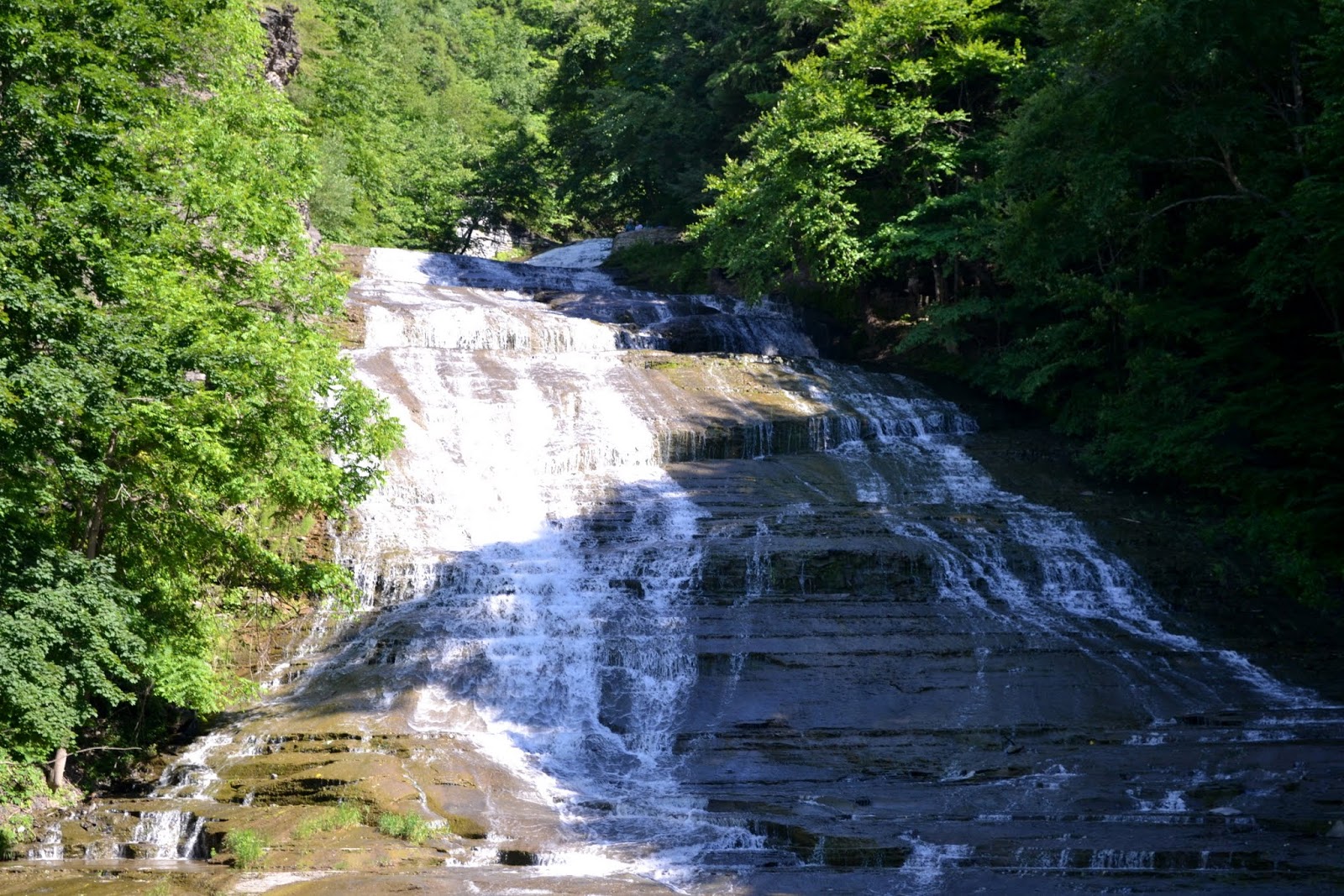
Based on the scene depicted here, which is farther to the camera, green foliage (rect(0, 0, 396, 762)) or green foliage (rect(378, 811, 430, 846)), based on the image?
green foliage (rect(378, 811, 430, 846))

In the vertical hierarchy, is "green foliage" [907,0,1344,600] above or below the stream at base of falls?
above

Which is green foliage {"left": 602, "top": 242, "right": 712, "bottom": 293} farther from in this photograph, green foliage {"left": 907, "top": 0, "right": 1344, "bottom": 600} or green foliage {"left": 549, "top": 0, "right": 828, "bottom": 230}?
green foliage {"left": 907, "top": 0, "right": 1344, "bottom": 600}

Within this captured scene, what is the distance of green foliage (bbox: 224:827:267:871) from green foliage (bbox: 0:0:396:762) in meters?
1.82

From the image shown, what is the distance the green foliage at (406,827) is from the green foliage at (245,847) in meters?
1.12

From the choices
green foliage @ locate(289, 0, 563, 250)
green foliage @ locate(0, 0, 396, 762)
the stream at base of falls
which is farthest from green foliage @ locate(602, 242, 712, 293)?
green foliage @ locate(0, 0, 396, 762)

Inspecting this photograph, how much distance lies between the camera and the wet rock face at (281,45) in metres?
28.0

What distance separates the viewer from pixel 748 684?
1480 cm

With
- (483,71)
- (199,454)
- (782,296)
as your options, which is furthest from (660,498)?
(483,71)

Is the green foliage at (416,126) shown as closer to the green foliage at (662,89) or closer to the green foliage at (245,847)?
the green foliage at (662,89)

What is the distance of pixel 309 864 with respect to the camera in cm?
1061

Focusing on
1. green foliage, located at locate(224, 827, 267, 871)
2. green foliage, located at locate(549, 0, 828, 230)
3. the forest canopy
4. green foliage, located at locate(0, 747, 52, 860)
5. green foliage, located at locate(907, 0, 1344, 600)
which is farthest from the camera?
green foliage, located at locate(549, 0, 828, 230)

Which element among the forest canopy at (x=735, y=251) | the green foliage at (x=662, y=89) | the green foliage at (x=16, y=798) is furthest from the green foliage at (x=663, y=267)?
the green foliage at (x=16, y=798)

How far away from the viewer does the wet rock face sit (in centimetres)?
2803

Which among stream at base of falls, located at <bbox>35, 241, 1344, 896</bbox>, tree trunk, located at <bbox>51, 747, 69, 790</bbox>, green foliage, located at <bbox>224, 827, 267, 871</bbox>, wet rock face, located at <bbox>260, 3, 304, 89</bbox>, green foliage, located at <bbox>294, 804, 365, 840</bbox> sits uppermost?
wet rock face, located at <bbox>260, 3, 304, 89</bbox>
